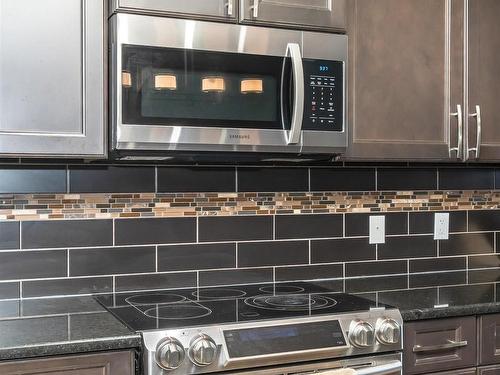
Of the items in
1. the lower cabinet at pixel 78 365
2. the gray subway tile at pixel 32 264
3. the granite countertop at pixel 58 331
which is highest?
the gray subway tile at pixel 32 264

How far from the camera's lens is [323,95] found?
2322 millimetres

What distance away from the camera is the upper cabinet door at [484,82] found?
2.56m

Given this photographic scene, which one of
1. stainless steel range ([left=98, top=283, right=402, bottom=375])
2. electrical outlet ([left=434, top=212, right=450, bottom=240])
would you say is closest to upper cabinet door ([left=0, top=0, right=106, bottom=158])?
stainless steel range ([left=98, top=283, right=402, bottom=375])

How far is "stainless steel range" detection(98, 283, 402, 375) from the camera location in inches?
70.8

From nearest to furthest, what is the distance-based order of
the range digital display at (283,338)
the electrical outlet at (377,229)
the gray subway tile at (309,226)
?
the range digital display at (283,338) → the gray subway tile at (309,226) → the electrical outlet at (377,229)

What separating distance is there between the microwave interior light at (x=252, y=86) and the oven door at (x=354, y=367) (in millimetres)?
865

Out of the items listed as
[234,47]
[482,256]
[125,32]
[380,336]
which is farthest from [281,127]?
[482,256]

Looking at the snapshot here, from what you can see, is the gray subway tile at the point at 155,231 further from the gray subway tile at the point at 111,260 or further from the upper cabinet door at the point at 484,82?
the upper cabinet door at the point at 484,82

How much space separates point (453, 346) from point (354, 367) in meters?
0.37

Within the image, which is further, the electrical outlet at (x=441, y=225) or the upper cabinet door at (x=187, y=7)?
the electrical outlet at (x=441, y=225)

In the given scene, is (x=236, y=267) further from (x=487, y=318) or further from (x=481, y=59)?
(x=481, y=59)

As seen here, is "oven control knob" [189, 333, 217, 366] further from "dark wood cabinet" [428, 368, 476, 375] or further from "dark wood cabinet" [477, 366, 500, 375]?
"dark wood cabinet" [477, 366, 500, 375]

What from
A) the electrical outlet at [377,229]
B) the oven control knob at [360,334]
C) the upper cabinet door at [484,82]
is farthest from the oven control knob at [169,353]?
A: the upper cabinet door at [484,82]

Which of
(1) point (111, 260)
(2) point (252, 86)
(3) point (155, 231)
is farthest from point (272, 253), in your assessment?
(2) point (252, 86)
